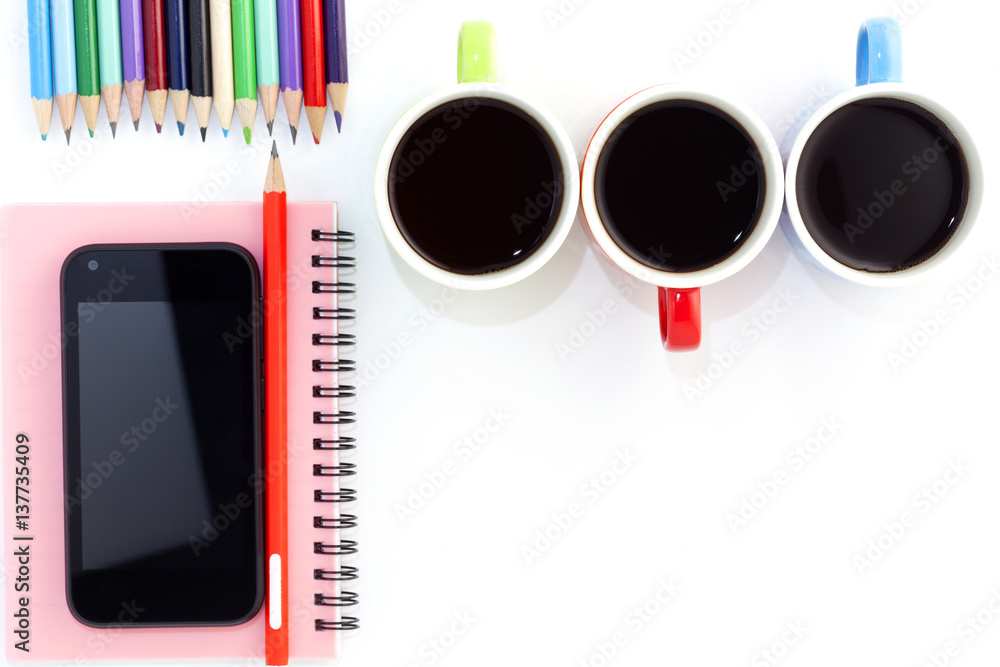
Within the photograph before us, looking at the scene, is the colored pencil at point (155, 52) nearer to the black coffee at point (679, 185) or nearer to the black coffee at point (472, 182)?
the black coffee at point (472, 182)

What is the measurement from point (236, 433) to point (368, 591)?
20cm

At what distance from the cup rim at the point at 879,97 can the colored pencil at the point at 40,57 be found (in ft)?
2.20

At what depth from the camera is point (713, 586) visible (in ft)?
2.33

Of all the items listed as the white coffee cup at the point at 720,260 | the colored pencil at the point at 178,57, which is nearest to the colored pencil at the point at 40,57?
the colored pencil at the point at 178,57

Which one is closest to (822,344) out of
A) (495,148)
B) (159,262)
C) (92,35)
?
(495,148)

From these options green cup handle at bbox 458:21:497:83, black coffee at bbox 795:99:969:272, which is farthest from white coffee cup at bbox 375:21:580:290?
black coffee at bbox 795:99:969:272

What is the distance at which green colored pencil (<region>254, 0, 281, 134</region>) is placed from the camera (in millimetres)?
669

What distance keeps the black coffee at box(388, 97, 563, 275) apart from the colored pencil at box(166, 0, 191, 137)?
23cm

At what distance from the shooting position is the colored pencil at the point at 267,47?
67cm

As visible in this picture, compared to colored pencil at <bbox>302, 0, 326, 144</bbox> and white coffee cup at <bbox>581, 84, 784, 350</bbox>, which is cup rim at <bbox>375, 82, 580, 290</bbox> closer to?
white coffee cup at <bbox>581, 84, 784, 350</bbox>

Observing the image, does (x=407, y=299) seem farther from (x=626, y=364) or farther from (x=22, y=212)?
(x=22, y=212)

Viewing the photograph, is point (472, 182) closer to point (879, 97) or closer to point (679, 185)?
point (679, 185)

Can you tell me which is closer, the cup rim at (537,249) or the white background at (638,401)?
the cup rim at (537,249)

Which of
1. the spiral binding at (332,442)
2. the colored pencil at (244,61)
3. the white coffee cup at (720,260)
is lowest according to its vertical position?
the spiral binding at (332,442)
